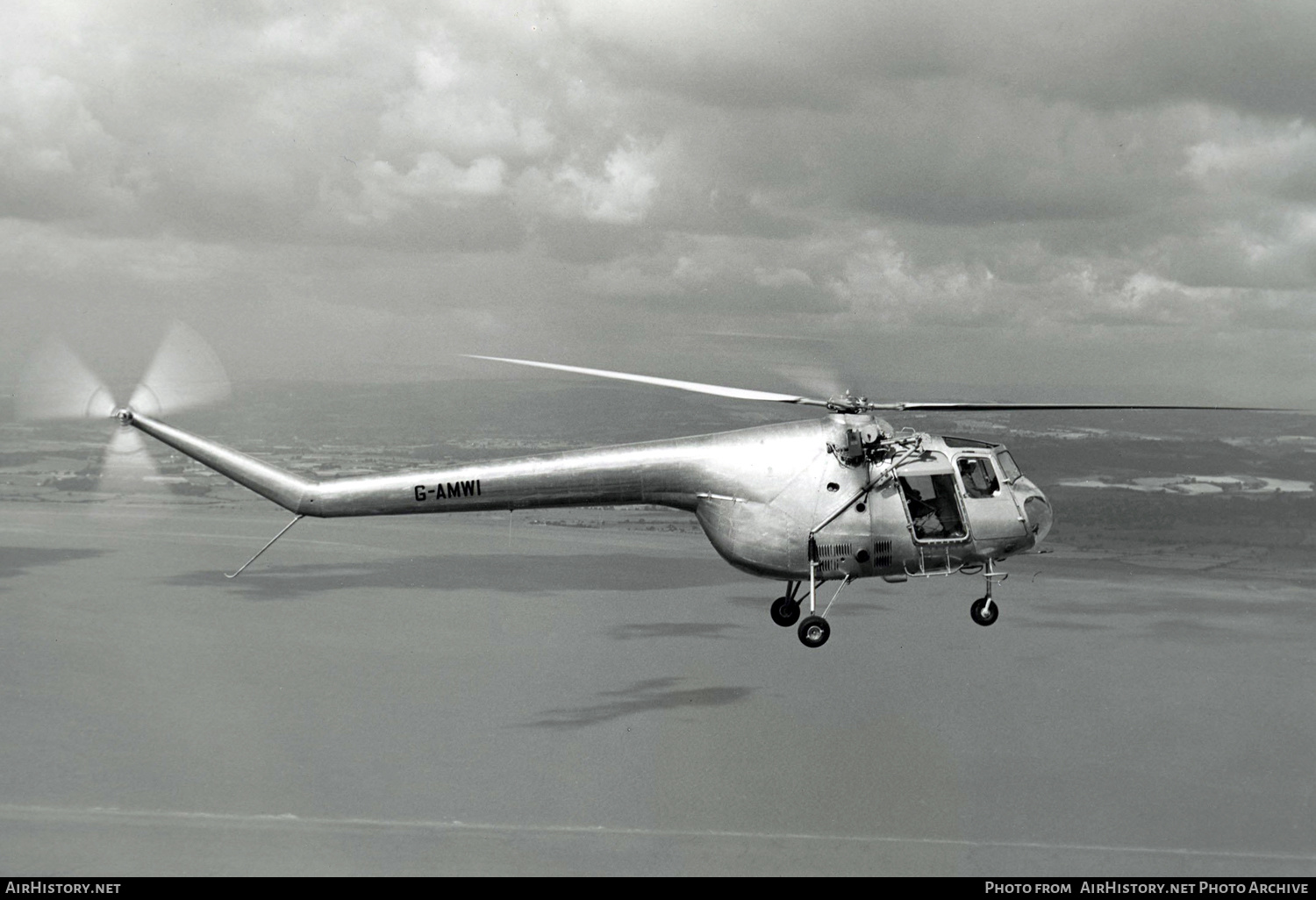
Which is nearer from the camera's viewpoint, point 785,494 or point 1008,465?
point 785,494

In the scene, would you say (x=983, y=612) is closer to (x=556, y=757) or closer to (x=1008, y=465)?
(x=1008, y=465)

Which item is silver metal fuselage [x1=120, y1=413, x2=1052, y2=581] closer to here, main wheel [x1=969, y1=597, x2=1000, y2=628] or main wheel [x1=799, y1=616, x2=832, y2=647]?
main wheel [x1=969, y1=597, x2=1000, y2=628]

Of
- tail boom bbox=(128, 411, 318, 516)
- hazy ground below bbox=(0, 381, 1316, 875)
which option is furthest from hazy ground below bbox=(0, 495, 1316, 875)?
tail boom bbox=(128, 411, 318, 516)

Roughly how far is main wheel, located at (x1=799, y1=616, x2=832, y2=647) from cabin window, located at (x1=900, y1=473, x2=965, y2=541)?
3.18 m

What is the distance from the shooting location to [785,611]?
24453 millimetres

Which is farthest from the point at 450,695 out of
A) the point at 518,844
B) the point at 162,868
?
the point at 162,868

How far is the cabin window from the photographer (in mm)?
23469

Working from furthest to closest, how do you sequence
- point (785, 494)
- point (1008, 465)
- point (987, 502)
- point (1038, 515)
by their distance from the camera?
1. point (1008, 465)
2. point (1038, 515)
3. point (987, 502)
4. point (785, 494)

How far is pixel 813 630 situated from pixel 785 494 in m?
3.09

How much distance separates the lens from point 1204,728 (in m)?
177

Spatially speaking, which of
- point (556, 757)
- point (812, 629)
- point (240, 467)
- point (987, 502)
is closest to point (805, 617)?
point (812, 629)

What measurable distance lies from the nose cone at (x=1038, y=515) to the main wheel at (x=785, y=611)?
227 inches

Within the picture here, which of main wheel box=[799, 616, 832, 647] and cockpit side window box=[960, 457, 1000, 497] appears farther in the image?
cockpit side window box=[960, 457, 1000, 497]

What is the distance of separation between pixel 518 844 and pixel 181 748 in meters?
54.6
